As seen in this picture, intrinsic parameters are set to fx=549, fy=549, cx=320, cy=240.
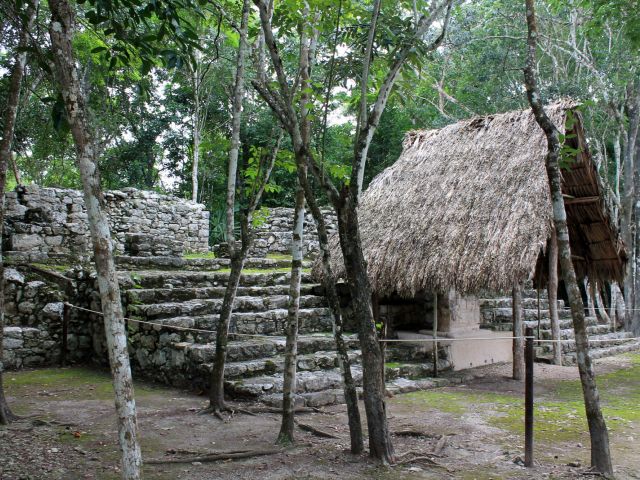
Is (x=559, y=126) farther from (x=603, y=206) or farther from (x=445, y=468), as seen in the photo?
(x=445, y=468)

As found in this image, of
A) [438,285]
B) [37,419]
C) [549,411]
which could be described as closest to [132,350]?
[37,419]

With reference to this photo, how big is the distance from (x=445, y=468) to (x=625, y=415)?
2.83m

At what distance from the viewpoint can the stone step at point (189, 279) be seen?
291 inches

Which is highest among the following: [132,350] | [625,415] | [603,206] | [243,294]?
[603,206]

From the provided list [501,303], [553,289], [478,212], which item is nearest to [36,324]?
[478,212]

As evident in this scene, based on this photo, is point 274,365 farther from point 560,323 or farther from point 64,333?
point 560,323

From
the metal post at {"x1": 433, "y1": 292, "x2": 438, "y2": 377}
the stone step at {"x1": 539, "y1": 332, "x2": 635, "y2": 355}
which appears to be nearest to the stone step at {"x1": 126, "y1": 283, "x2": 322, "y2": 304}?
the metal post at {"x1": 433, "y1": 292, "x2": 438, "y2": 377}

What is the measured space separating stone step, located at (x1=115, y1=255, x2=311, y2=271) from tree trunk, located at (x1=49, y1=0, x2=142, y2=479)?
6.09m

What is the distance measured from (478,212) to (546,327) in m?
4.57

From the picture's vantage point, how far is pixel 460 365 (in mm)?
8078

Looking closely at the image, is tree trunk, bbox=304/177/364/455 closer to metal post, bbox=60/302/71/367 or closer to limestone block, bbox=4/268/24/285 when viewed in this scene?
metal post, bbox=60/302/71/367

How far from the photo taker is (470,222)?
725cm

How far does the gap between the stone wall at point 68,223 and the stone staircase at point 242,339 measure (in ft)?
3.79

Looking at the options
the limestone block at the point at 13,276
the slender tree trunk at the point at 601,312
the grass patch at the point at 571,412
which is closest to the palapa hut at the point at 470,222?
the grass patch at the point at 571,412
